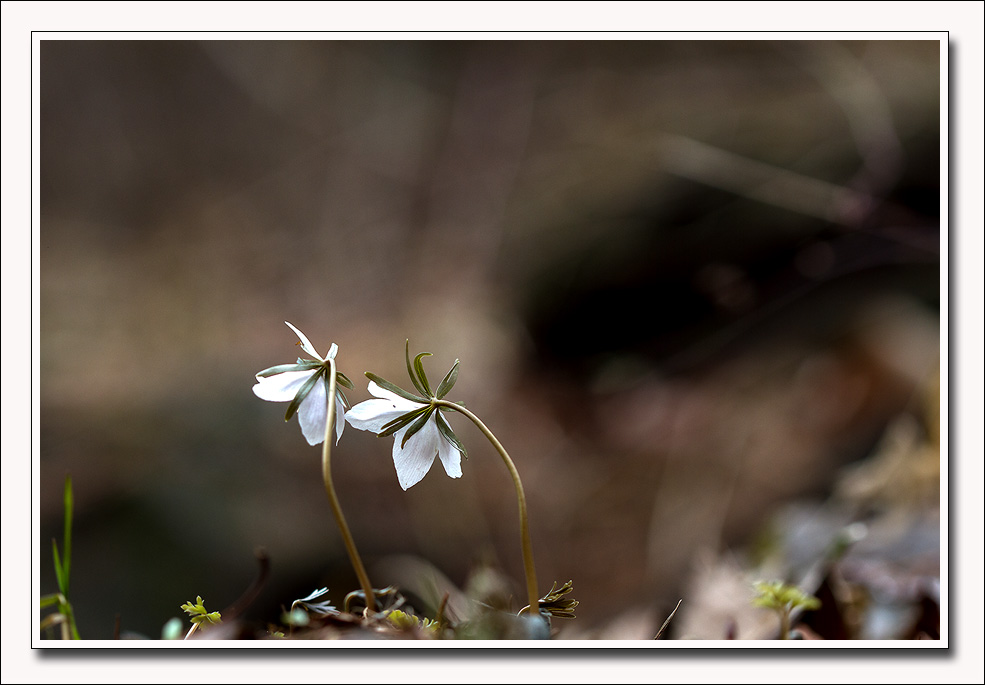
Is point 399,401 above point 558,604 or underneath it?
above

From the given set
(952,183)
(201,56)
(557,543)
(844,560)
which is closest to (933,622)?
(844,560)

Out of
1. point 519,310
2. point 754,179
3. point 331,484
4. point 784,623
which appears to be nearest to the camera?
point 331,484

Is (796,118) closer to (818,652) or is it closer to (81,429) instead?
(818,652)

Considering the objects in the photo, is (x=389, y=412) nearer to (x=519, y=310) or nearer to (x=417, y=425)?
(x=417, y=425)

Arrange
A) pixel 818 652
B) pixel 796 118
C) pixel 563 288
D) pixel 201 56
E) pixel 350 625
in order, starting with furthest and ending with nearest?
pixel 201 56 → pixel 563 288 → pixel 796 118 → pixel 818 652 → pixel 350 625

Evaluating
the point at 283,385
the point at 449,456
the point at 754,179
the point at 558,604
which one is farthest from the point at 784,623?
the point at 754,179

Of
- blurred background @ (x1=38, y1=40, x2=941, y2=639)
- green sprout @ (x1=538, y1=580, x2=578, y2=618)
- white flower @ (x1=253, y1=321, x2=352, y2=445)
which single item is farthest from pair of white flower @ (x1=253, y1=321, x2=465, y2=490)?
blurred background @ (x1=38, y1=40, x2=941, y2=639)

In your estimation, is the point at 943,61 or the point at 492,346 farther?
the point at 492,346
